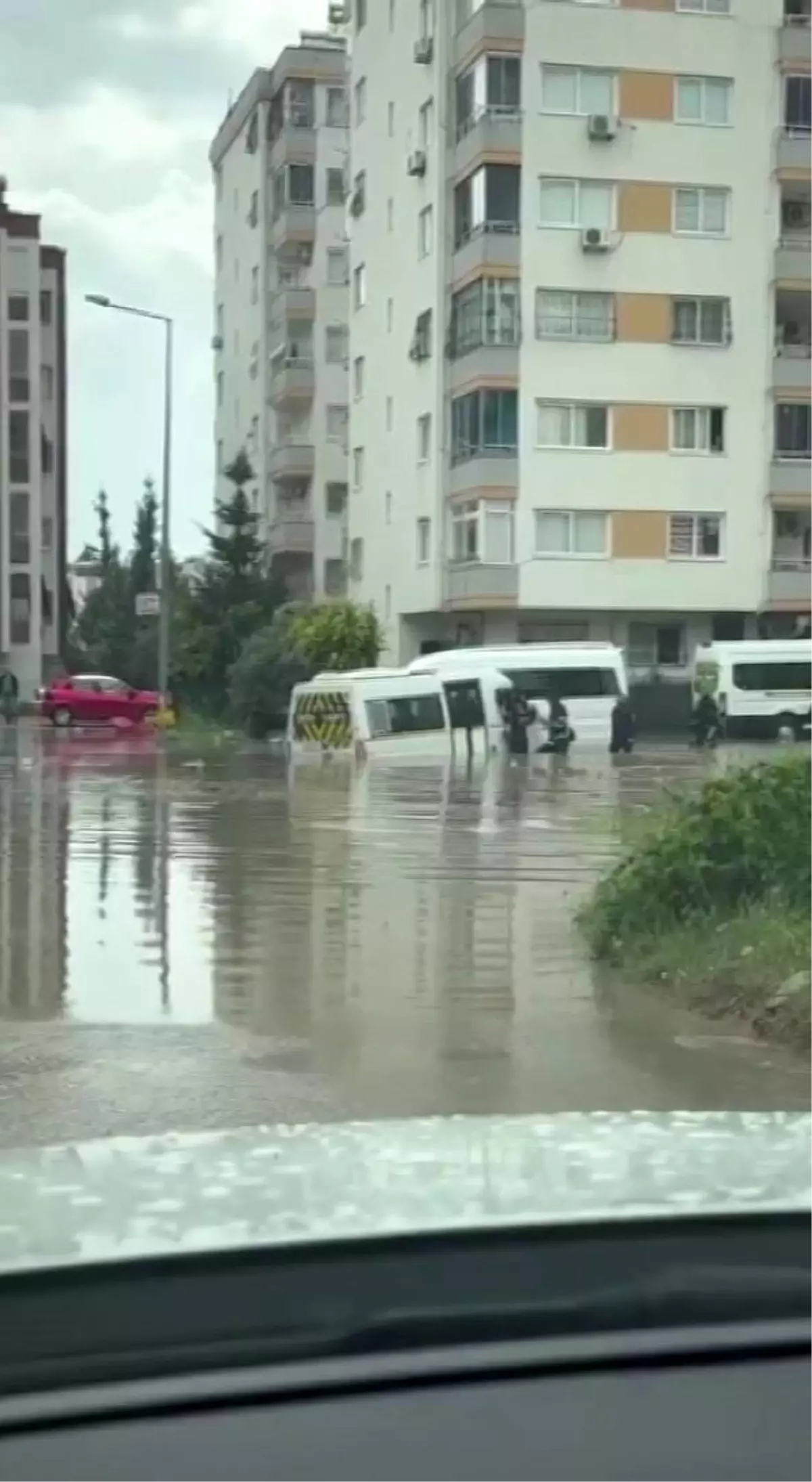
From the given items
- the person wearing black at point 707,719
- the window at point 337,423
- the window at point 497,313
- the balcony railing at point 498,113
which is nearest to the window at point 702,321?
the window at point 497,313

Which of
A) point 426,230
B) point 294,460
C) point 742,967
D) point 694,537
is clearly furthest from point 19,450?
point 742,967

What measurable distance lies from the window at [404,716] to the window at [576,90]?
758 inches

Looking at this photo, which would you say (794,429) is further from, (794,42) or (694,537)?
(794,42)

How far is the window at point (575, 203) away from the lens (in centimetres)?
4738

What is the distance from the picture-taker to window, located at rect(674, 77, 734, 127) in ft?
157

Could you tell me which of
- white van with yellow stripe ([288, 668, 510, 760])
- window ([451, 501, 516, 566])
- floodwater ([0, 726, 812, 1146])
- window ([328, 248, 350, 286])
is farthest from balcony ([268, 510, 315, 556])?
floodwater ([0, 726, 812, 1146])

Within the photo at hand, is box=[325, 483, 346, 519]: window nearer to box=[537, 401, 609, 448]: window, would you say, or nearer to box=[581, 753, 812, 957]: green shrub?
box=[537, 401, 609, 448]: window

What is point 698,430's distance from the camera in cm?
4841

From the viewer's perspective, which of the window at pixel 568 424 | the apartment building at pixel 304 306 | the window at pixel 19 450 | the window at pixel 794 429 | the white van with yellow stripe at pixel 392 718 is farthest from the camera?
the window at pixel 19 450

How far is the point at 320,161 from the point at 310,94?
2298 mm

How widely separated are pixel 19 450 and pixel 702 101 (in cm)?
3862

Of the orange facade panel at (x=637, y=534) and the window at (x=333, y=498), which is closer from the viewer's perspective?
the orange facade panel at (x=637, y=534)

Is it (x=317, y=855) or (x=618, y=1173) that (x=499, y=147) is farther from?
(x=618, y=1173)

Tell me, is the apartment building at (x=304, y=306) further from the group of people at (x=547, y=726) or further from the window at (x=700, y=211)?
the group of people at (x=547, y=726)
